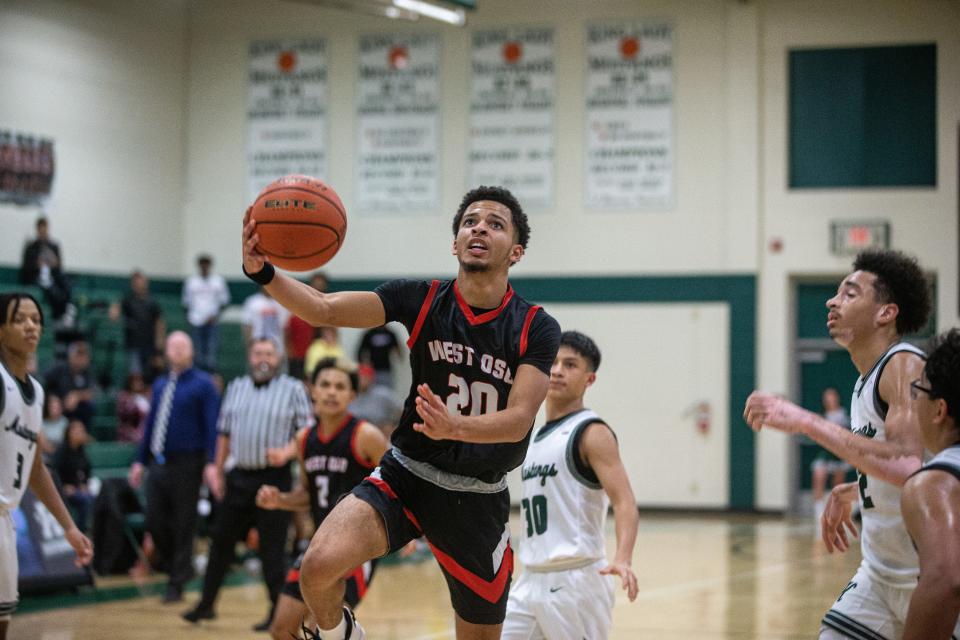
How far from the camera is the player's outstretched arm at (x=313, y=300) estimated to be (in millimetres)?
4344

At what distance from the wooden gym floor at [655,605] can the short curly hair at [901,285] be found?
14.8 ft

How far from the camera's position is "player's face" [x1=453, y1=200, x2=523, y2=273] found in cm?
480

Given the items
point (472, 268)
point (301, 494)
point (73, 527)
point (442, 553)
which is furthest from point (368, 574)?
point (472, 268)

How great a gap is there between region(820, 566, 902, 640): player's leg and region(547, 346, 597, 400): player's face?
5.74 ft

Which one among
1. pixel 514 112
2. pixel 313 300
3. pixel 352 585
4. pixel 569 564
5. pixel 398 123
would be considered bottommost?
pixel 352 585

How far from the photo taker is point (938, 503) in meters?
3.26

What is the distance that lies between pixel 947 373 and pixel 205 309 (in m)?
16.5

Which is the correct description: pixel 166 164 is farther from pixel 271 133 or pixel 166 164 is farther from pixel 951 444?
pixel 951 444

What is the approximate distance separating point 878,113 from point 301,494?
14015mm

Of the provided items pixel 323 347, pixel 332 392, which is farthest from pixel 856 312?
pixel 323 347

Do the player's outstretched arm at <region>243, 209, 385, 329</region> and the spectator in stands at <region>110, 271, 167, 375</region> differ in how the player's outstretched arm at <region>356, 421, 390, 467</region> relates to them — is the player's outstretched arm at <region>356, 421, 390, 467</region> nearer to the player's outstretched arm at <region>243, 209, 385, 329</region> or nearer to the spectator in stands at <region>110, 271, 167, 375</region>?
the player's outstretched arm at <region>243, 209, 385, 329</region>

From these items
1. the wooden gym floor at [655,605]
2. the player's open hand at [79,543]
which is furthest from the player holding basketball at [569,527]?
the wooden gym floor at [655,605]

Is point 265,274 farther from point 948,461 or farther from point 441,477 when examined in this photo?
point 948,461

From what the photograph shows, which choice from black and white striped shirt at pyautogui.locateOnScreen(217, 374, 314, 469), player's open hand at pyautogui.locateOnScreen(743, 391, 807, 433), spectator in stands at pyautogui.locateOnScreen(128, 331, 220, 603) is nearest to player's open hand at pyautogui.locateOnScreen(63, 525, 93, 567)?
black and white striped shirt at pyautogui.locateOnScreen(217, 374, 314, 469)
